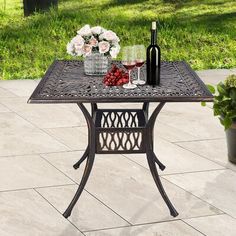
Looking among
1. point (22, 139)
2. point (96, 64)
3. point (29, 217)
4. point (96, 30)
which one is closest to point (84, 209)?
point (29, 217)

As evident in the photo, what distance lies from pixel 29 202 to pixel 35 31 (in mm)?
7333

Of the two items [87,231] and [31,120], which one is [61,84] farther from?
[31,120]

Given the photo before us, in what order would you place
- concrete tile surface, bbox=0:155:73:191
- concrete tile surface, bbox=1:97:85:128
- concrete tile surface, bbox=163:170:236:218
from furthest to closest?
concrete tile surface, bbox=1:97:85:128 < concrete tile surface, bbox=0:155:73:191 < concrete tile surface, bbox=163:170:236:218

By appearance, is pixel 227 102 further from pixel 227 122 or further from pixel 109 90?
pixel 109 90

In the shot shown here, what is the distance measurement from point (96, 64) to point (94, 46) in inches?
5.1

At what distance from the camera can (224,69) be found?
403 inches

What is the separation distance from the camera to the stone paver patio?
4480 millimetres

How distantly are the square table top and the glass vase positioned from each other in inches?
2.1

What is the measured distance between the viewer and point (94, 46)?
509 centimetres

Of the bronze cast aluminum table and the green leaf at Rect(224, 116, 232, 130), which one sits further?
the green leaf at Rect(224, 116, 232, 130)

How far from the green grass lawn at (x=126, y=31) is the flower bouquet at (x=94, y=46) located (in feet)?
15.7

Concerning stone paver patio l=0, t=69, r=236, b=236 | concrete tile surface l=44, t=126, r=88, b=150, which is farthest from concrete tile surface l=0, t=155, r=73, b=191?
concrete tile surface l=44, t=126, r=88, b=150

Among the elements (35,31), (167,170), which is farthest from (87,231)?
(35,31)

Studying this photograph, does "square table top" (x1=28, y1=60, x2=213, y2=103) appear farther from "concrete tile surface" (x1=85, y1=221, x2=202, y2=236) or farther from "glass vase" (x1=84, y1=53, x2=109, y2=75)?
"concrete tile surface" (x1=85, y1=221, x2=202, y2=236)
